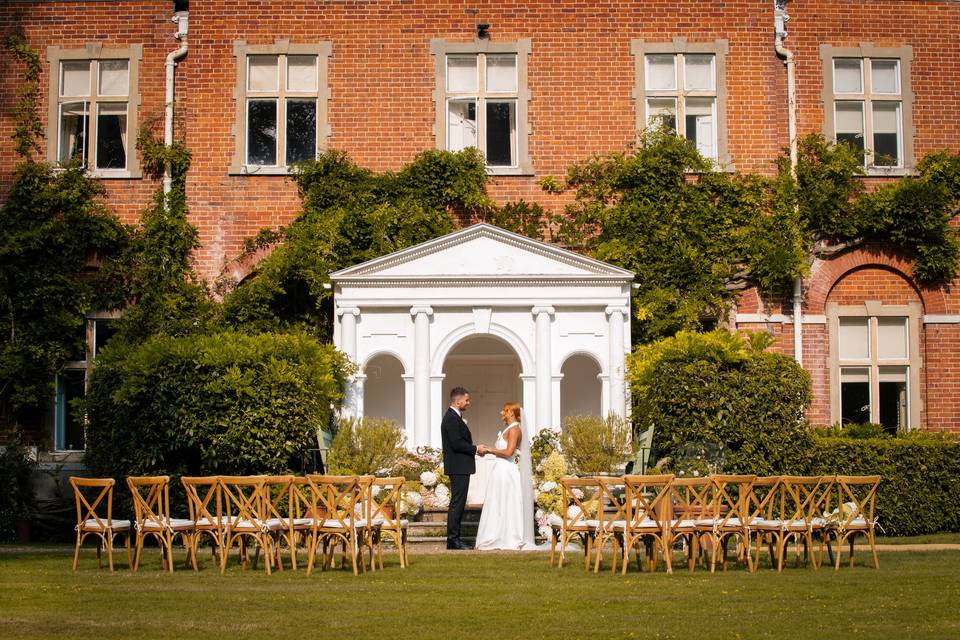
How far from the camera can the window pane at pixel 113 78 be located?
21344 millimetres

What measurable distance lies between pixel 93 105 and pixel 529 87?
7.05m

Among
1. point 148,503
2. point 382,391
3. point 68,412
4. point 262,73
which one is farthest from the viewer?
point 262,73

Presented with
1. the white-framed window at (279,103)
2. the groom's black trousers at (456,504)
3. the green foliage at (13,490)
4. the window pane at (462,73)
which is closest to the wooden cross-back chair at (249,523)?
the groom's black trousers at (456,504)

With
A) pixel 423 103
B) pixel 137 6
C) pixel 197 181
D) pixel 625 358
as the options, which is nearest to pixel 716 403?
pixel 625 358

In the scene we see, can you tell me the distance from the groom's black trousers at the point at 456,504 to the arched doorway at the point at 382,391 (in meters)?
5.16

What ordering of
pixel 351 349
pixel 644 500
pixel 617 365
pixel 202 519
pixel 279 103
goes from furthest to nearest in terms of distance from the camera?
pixel 279 103
pixel 351 349
pixel 617 365
pixel 202 519
pixel 644 500

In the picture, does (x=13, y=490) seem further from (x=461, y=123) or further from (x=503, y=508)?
(x=461, y=123)

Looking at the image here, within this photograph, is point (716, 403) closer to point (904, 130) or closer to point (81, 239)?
point (904, 130)

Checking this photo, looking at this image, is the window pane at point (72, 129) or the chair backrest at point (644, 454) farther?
the window pane at point (72, 129)

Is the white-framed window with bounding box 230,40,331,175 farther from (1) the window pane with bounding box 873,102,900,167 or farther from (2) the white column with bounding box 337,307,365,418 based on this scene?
(1) the window pane with bounding box 873,102,900,167

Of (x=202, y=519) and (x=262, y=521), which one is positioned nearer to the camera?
(x=262, y=521)

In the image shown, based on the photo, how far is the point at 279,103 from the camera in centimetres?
2111

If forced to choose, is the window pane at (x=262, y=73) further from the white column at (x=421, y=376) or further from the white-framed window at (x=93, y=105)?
the white column at (x=421, y=376)

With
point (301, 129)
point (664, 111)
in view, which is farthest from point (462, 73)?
point (664, 111)
